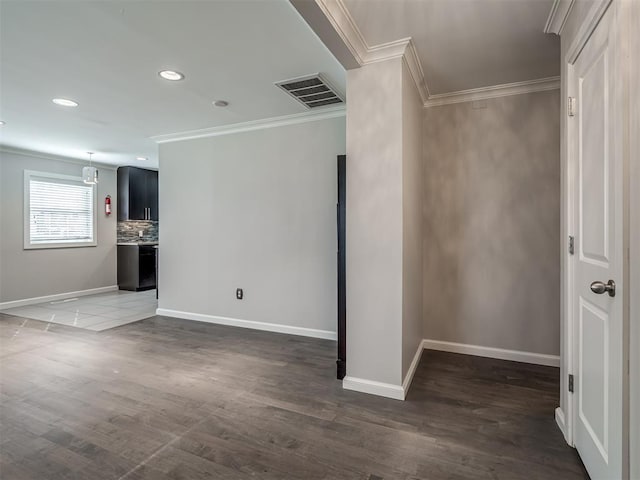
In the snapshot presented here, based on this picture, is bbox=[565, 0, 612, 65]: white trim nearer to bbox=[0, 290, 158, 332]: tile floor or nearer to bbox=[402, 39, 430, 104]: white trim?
bbox=[402, 39, 430, 104]: white trim

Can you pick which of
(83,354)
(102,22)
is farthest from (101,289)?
(102,22)

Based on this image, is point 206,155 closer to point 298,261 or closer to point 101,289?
point 298,261

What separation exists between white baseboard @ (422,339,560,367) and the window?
6.39 metres

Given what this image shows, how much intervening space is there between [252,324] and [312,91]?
2717 millimetres

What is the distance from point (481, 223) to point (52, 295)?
22.4ft

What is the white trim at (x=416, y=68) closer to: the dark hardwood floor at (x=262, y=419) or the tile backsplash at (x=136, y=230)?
the dark hardwood floor at (x=262, y=419)

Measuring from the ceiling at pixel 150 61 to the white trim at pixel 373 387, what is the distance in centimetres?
241

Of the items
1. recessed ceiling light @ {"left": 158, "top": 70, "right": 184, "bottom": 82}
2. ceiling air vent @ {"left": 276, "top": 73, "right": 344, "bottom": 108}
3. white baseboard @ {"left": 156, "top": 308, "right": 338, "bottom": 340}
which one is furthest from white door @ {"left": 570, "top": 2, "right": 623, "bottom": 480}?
recessed ceiling light @ {"left": 158, "top": 70, "right": 184, "bottom": 82}

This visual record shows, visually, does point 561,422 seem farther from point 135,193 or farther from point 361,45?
point 135,193

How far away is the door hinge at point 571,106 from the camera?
1854 millimetres

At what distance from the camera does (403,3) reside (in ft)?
6.34

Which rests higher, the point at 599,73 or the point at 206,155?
the point at 206,155

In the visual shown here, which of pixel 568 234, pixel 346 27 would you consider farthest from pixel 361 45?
pixel 568 234

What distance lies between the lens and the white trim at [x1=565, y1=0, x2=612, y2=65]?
1.48 meters
